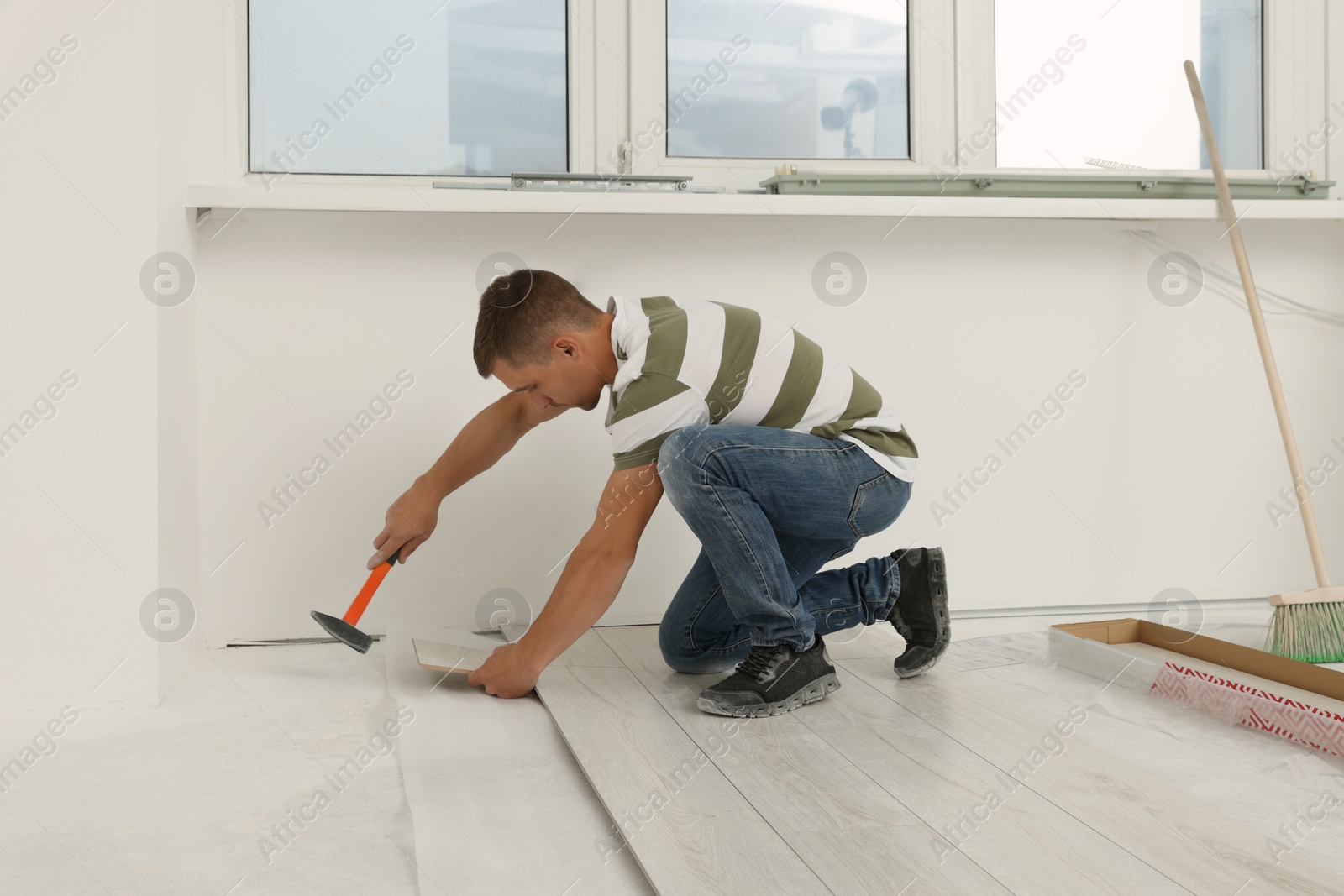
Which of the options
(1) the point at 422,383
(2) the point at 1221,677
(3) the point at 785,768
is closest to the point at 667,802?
(3) the point at 785,768

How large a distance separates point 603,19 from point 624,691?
140 centimetres

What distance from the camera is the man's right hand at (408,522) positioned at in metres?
1.78

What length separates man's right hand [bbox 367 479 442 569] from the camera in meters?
1.78

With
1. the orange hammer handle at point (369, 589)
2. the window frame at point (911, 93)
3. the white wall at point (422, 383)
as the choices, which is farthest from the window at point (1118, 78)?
Answer: the orange hammer handle at point (369, 589)

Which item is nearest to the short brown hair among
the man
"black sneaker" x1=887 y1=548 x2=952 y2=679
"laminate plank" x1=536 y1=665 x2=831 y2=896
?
the man

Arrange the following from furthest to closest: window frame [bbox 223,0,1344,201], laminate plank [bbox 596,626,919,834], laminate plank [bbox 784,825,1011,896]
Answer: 1. window frame [bbox 223,0,1344,201]
2. laminate plank [bbox 596,626,919,834]
3. laminate plank [bbox 784,825,1011,896]

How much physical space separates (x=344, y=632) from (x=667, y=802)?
28.7 inches

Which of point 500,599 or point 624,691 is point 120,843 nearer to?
point 624,691

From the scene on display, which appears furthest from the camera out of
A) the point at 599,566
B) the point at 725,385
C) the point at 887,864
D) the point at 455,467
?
the point at 455,467

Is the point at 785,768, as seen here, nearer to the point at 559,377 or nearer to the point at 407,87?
the point at 559,377

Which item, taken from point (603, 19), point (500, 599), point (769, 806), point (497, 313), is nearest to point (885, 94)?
point (603, 19)

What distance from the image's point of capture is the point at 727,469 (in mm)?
1499

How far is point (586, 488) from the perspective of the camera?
2141mm

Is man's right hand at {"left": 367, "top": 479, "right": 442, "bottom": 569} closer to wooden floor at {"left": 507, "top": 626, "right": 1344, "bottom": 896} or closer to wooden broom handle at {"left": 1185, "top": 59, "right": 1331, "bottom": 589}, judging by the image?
wooden floor at {"left": 507, "top": 626, "right": 1344, "bottom": 896}
